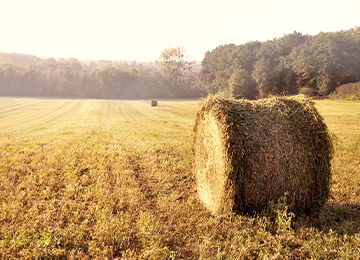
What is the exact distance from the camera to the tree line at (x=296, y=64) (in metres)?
43.3

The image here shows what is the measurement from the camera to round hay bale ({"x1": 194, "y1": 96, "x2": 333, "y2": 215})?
16.7ft

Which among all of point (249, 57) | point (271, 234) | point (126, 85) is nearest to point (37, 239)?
point (271, 234)

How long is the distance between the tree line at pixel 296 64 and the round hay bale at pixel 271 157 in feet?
109

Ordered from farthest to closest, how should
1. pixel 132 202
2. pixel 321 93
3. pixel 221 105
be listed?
pixel 321 93
pixel 132 202
pixel 221 105

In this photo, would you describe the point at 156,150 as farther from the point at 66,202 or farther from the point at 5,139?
the point at 5,139

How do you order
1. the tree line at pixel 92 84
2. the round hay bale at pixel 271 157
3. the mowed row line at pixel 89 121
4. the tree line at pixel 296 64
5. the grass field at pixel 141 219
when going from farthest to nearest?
the tree line at pixel 92 84 < the tree line at pixel 296 64 < the mowed row line at pixel 89 121 < the round hay bale at pixel 271 157 < the grass field at pixel 141 219

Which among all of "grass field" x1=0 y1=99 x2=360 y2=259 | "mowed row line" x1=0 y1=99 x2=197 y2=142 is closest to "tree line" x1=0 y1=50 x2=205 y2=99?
"mowed row line" x1=0 y1=99 x2=197 y2=142

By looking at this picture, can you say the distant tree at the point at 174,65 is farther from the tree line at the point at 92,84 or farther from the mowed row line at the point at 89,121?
the mowed row line at the point at 89,121

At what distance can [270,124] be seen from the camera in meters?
5.30

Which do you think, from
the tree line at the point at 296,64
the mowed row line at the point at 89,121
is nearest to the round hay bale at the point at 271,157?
the mowed row line at the point at 89,121

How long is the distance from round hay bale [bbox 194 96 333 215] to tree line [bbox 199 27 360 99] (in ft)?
109

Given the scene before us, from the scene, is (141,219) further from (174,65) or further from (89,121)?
(174,65)

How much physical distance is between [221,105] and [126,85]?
3068 inches

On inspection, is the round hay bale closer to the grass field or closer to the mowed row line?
the grass field
